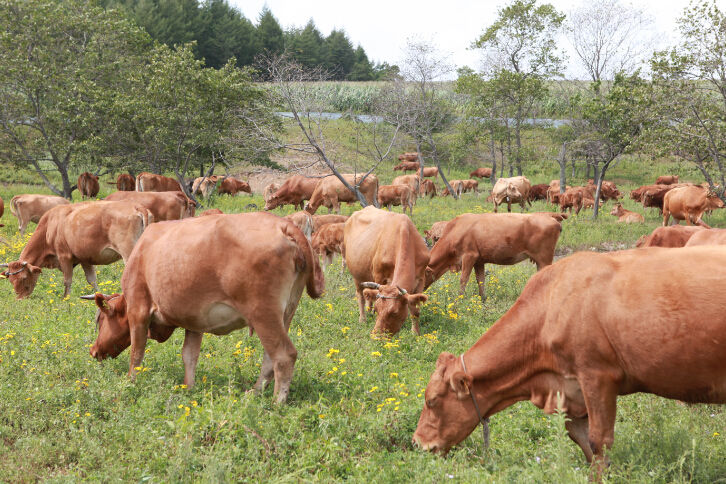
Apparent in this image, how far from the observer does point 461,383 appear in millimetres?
4828

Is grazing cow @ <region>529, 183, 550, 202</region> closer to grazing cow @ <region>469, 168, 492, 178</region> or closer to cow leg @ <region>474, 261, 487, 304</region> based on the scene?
grazing cow @ <region>469, 168, 492, 178</region>

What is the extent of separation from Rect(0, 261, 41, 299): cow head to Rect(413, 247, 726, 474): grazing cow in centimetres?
914

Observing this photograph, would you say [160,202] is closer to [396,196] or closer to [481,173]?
[396,196]

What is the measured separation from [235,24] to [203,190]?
49970 millimetres

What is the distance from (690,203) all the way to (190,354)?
2249 centimetres

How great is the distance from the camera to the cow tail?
20.2 feet

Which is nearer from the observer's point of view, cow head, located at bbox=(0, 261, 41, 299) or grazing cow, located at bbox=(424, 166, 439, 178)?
cow head, located at bbox=(0, 261, 41, 299)

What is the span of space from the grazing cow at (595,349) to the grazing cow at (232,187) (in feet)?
101

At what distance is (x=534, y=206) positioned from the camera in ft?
104

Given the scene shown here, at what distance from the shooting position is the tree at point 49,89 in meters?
→ 23.1

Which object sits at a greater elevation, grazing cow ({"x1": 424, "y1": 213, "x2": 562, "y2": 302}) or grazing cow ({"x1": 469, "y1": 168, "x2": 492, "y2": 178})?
grazing cow ({"x1": 424, "y1": 213, "x2": 562, "y2": 302})

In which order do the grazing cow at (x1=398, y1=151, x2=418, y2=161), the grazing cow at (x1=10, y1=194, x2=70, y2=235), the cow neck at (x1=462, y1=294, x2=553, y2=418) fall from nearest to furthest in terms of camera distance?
1. the cow neck at (x1=462, y1=294, x2=553, y2=418)
2. the grazing cow at (x1=10, y1=194, x2=70, y2=235)
3. the grazing cow at (x1=398, y1=151, x2=418, y2=161)

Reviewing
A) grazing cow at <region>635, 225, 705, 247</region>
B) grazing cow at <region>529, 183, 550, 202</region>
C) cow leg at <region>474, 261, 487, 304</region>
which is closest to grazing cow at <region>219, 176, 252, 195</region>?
grazing cow at <region>529, 183, 550, 202</region>

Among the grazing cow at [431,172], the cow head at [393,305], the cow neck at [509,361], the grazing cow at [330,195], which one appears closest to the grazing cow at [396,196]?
the grazing cow at [330,195]
